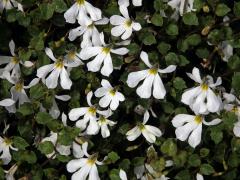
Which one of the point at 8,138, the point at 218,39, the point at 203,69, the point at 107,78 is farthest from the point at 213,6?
the point at 8,138

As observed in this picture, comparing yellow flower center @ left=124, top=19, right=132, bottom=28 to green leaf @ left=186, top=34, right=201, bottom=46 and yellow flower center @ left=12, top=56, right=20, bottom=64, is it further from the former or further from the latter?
yellow flower center @ left=12, top=56, right=20, bottom=64

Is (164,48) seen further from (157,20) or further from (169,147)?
(169,147)

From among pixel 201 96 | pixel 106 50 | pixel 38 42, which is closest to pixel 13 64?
pixel 38 42

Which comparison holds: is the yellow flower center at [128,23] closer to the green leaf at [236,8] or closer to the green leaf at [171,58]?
the green leaf at [171,58]

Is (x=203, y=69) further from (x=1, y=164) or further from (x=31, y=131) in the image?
(x=1, y=164)

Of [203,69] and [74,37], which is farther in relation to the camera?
[203,69]

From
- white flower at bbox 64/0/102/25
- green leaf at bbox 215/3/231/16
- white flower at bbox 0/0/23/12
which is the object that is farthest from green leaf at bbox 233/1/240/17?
white flower at bbox 0/0/23/12
